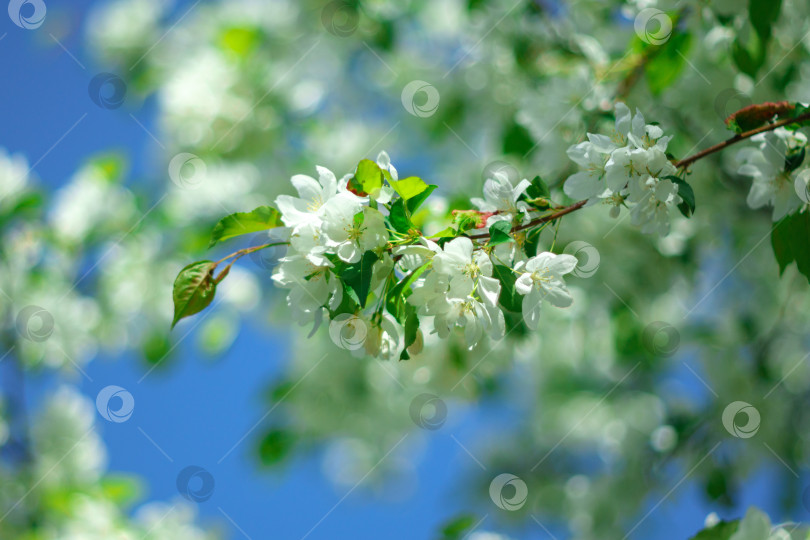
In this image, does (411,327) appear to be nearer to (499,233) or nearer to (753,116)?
(499,233)

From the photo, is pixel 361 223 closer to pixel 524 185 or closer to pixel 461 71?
pixel 524 185

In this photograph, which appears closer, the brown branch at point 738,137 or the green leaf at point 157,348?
the brown branch at point 738,137

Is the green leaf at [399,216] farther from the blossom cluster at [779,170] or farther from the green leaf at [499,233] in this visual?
the blossom cluster at [779,170]

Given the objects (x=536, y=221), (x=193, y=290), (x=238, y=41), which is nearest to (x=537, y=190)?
(x=536, y=221)

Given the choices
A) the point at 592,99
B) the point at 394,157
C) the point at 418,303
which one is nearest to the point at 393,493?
the point at 394,157

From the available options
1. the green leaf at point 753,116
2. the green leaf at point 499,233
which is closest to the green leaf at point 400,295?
the green leaf at point 499,233

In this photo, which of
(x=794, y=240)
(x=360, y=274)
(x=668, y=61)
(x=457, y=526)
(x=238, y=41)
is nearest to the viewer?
(x=360, y=274)
